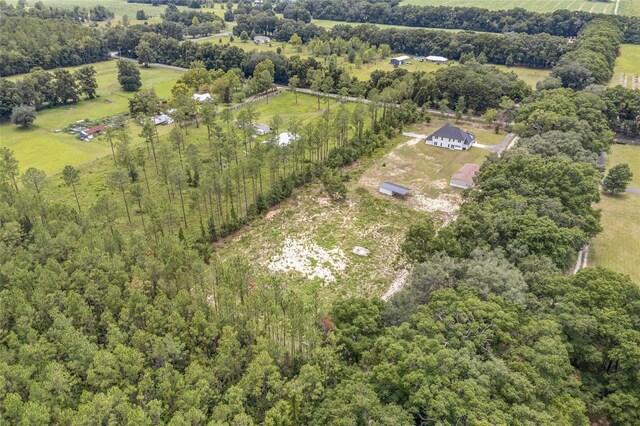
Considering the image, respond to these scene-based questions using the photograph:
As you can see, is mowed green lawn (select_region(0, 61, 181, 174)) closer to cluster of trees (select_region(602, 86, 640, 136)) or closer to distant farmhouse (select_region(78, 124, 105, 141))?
distant farmhouse (select_region(78, 124, 105, 141))

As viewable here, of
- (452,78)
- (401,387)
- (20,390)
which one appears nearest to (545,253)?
(401,387)

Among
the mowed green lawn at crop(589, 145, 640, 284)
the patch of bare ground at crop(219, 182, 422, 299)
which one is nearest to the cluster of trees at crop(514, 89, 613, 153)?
the mowed green lawn at crop(589, 145, 640, 284)

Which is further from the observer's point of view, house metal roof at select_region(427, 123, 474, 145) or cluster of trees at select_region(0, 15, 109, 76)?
cluster of trees at select_region(0, 15, 109, 76)

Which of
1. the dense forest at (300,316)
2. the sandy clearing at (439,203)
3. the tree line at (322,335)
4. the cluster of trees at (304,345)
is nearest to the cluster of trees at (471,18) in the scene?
the dense forest at (300,316)

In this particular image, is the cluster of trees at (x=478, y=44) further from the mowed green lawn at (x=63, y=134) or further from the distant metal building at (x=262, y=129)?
the distant metal building at (x=262, y=129)

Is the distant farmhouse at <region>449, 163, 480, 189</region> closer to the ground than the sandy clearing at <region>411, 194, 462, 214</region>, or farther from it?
farther from it

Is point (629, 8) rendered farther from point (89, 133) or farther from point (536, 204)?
point (89, 133)

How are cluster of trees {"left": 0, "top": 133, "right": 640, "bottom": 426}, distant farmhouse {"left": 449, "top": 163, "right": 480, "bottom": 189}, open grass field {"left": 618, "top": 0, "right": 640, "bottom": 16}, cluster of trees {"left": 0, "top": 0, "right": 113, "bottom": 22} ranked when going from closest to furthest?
cluster of trees {"left": 0, "top": 133, "right": 640, "bottom": 426}
distant farmhouse {"left": 449, "top": 163, "right": 480, "bottom": 189}
cluster of trees {"left": 0, "top": 0, "right": 113, "bottom": 22}
open grass field {"left": 618, "top": 0, "right": 640, "bottom": 16}

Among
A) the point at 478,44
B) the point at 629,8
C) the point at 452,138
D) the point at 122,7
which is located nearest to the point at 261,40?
the point at 478,44
